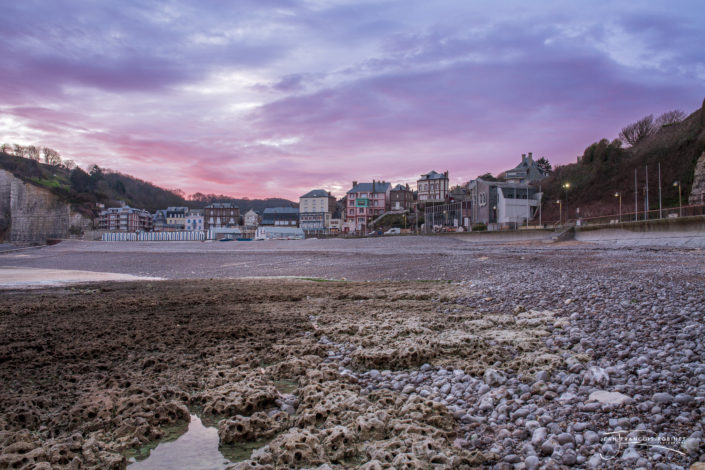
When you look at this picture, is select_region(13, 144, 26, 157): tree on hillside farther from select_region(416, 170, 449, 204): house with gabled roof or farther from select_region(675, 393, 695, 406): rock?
select_region(675, 393, 695, 406): rock

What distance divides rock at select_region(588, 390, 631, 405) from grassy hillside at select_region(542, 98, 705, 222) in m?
56.6

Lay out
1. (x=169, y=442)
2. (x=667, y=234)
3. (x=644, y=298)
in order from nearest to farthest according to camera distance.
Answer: (x=169, y=442) → (x=644, y=298) → (x=667, y=234)

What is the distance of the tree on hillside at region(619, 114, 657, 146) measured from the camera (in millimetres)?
74294

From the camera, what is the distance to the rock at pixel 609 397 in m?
3.09

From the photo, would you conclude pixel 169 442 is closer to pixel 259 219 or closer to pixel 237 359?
pixel 237 359

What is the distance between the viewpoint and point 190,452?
9.82ft

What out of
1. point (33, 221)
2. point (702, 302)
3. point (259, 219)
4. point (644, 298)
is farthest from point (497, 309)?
point (259, 219)

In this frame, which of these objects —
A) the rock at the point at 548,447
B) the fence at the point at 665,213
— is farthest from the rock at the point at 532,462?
the fence at the point at 665,213

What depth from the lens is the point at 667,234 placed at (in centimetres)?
2561

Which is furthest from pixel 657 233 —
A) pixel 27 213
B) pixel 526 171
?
pixel 27 213

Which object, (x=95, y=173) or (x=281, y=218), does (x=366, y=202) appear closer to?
(x=281, y=218)

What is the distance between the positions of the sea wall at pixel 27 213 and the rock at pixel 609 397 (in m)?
119

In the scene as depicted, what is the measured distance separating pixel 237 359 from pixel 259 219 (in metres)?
145

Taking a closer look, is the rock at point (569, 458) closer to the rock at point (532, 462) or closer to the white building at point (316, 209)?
the rock at point (532, 462)
